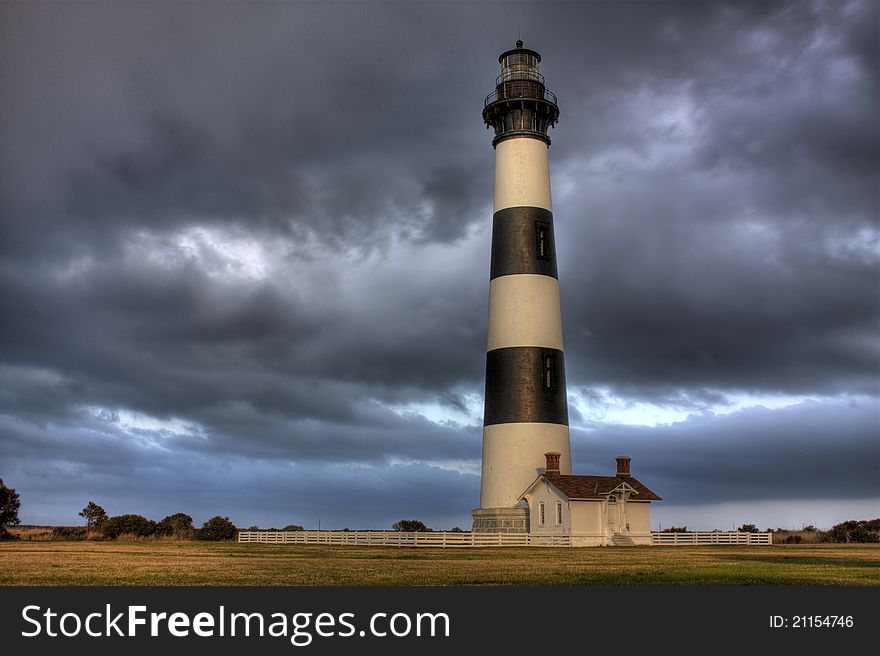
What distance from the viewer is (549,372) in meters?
43.3

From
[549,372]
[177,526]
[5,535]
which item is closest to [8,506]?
[5,535]

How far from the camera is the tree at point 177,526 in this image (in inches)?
1916

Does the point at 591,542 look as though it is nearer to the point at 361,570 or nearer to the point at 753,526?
the point at 753,526

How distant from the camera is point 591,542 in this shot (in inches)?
1638

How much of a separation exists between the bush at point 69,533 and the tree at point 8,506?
6.85 ft

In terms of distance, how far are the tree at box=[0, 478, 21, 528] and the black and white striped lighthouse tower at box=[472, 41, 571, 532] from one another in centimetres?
2314

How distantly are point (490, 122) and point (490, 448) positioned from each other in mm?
17364

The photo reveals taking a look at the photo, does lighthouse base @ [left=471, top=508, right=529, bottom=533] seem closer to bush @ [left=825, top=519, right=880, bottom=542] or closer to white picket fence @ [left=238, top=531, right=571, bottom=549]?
white picket fence @ [left=238, top=531, right=571, bottom=549]

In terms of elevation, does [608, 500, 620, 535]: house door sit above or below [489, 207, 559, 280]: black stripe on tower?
below

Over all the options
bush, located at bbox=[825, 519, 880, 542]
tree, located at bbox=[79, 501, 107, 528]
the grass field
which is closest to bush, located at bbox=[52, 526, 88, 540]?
tree, located at bbox=[79, 501, 107, 528]

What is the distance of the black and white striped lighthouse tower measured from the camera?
141ft

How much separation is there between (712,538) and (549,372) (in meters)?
12.8

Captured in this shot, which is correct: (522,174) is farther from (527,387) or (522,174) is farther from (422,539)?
(422,539)

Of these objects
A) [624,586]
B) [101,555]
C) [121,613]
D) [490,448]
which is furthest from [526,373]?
[121,613]
